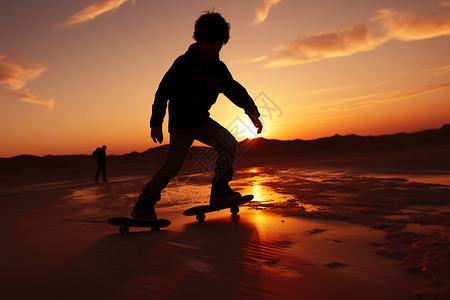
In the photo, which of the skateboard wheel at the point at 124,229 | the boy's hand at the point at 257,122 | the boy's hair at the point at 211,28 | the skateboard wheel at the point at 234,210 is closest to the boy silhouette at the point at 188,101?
the boy's hair at the point at 211,28

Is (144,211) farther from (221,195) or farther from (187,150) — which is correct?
(221,195)

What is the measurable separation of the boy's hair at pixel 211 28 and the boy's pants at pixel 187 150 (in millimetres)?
941

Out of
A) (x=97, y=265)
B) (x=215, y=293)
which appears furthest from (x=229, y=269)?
(x=97, y=265)

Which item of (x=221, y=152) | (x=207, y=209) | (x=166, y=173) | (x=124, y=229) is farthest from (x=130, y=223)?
(x=221, y=152)

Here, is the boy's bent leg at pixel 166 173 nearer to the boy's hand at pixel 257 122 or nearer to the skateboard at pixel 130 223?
the skateboard at pixel 130 223

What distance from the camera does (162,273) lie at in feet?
6.88

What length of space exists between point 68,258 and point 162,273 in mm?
946

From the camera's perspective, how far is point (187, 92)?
3477 mm

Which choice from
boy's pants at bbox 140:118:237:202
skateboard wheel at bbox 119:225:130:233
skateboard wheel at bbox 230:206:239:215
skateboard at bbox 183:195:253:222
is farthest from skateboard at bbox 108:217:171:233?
skateboard wheel at bbox 230:206:239:215

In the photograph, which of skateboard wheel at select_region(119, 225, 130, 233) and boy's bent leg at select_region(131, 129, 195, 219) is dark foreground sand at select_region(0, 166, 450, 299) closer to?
skateboard wheel at select_region(119, 225, 130, 233)

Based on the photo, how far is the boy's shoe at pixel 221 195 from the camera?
392 centimetres

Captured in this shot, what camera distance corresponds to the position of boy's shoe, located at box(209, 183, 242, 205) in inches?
154

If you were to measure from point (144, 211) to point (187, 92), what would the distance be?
1409 millimetres

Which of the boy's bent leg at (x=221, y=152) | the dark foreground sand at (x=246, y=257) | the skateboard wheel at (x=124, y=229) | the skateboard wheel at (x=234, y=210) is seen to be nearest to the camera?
the dark foreground sand at (x=246, y=257)
